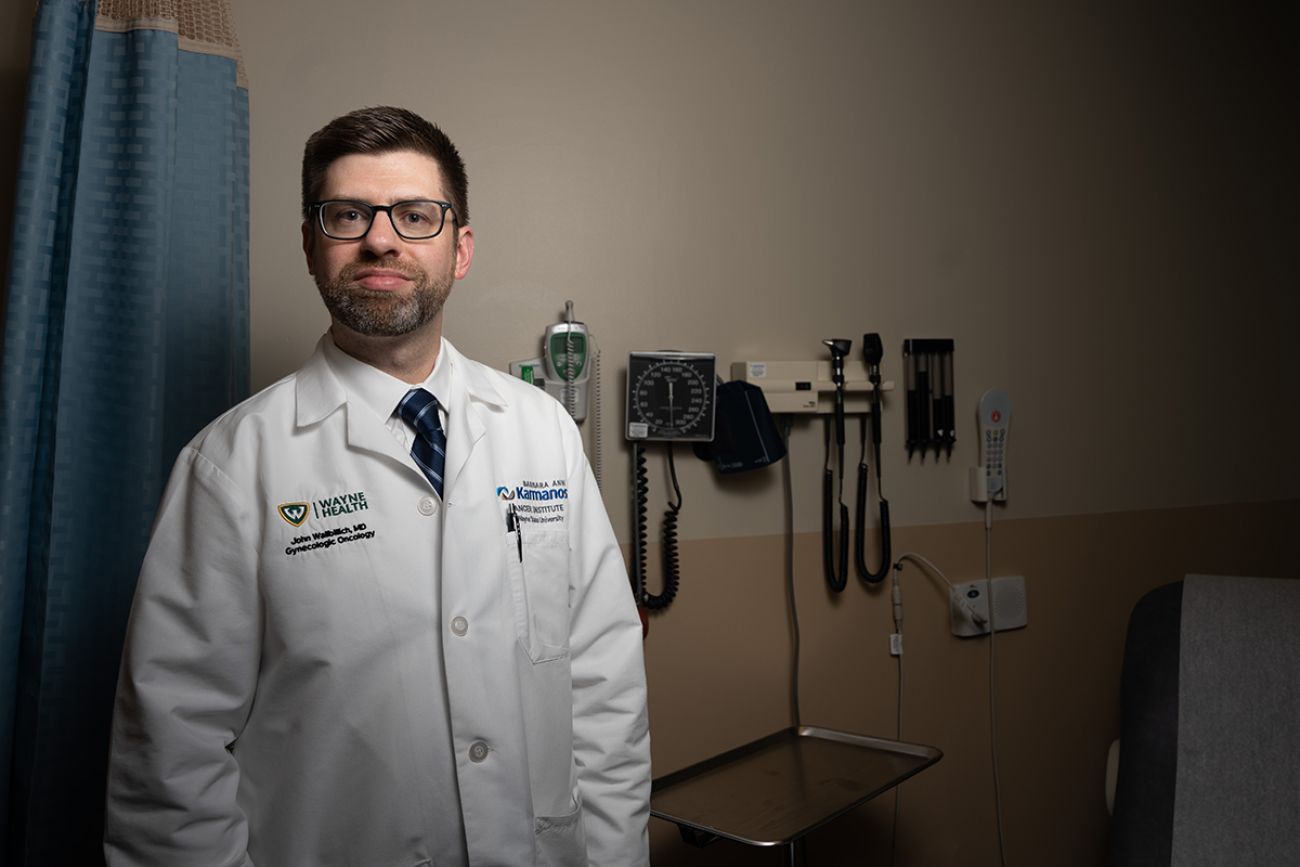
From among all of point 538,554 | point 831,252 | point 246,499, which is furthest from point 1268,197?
point 246,499

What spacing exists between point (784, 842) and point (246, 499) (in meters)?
0.98

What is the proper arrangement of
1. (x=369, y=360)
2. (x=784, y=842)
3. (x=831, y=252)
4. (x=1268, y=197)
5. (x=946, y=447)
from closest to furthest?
(x=369, y=360)
(x=784, y=842)
(x=831, y=252)
(x=946, y=447)
(x=1268, y=197)

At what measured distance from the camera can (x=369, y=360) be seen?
137cm

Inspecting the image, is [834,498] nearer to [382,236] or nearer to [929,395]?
[929,395]

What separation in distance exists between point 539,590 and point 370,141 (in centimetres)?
65

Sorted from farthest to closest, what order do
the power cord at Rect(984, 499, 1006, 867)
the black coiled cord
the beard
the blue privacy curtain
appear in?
the power cord at Rect(984, 499, 1006, 867) → the black coiled cord → the blue privacy curtain → the beard

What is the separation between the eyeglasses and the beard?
0.16ft

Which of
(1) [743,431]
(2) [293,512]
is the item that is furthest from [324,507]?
(1) [743,431]

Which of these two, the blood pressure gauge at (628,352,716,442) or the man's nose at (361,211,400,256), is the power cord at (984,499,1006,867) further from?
the man's nose at (361,211,400,256)

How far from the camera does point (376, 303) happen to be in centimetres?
130

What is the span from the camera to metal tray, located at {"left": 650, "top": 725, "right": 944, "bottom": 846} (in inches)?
66.4

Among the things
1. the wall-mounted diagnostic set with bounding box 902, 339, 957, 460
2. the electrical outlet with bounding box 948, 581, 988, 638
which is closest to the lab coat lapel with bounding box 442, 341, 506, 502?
the wall-mounted diagnostic set with bounding box 902, 339, 957, 460

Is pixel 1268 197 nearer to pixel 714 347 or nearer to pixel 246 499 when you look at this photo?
pixel 714 347

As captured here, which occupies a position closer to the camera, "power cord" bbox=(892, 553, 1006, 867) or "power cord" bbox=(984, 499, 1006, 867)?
"power cord" bbox=(892, 553, 1006, 867)
